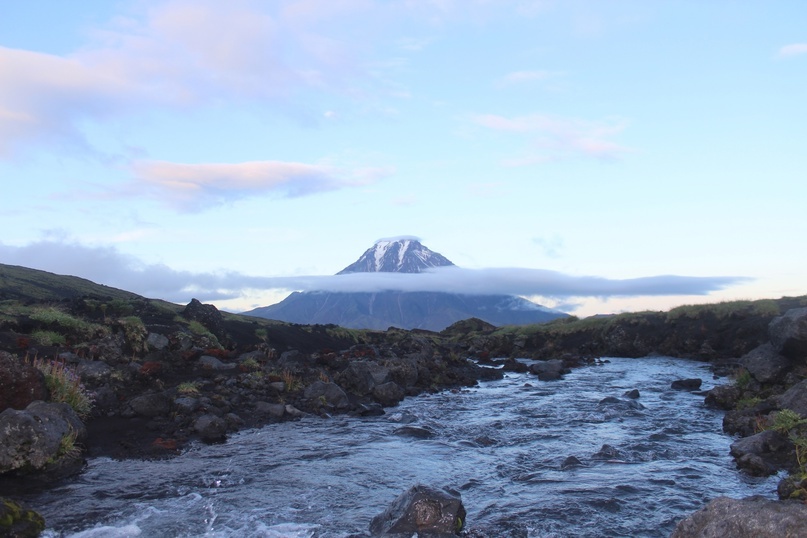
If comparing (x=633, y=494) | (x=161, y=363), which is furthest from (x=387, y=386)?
(x=633, y=494)

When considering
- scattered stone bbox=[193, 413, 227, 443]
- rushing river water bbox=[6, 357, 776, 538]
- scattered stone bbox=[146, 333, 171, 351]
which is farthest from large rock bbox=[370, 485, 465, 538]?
scattered stone bbox=[146, 333, 171, 351]

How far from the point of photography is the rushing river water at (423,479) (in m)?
11.4

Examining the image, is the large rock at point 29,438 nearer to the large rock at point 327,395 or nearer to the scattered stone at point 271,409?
the scattered stone at point 271,409

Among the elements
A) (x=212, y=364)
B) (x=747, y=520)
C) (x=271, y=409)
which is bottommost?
(x=271, y=409)

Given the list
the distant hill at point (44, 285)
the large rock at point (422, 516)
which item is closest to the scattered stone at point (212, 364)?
the large rock at point (422, 516)

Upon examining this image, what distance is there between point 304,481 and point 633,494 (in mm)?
8179

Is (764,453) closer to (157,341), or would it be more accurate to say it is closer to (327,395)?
(327,395)

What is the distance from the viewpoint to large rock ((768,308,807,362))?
857 inches

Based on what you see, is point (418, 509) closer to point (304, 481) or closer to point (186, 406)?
point (304, 481)

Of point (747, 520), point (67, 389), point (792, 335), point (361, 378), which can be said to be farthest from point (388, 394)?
point (747, 520)

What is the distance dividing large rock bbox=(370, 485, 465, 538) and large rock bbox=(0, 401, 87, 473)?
26.9 ft

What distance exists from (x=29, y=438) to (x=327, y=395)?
500 inches

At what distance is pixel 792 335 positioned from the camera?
Answer: 72.0 feet

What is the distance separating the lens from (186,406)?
63.7ft
